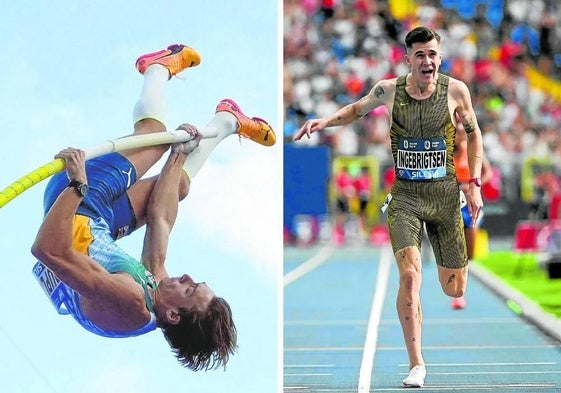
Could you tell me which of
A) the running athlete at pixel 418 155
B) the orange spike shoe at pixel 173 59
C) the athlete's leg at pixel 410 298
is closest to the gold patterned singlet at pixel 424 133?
the running athlete at pixel 418 155

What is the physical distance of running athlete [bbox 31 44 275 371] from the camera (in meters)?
6.98

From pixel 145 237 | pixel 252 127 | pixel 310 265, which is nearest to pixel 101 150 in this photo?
pixel 145 237

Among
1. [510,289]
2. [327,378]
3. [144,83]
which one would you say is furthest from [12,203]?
[510,289]

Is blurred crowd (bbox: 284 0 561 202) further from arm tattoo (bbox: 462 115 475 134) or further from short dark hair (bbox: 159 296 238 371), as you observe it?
short dark hair (bbox: 159 296 238 371)

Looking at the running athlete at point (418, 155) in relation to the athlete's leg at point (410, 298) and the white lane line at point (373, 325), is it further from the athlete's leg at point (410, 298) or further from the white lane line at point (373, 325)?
the white lane line at point (373, 325)

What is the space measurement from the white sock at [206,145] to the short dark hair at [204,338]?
73 centimetres

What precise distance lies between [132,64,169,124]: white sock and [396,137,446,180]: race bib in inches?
74.6

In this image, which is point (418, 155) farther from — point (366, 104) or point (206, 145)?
point (206, 145)

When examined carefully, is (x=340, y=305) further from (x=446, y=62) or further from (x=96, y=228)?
(x=446, y=62)

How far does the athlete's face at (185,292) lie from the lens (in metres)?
7.16

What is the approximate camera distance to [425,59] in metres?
8.12

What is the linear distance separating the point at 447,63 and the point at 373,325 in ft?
57.5

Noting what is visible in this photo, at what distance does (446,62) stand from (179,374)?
2345cm

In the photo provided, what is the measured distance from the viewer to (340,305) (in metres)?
15.3
